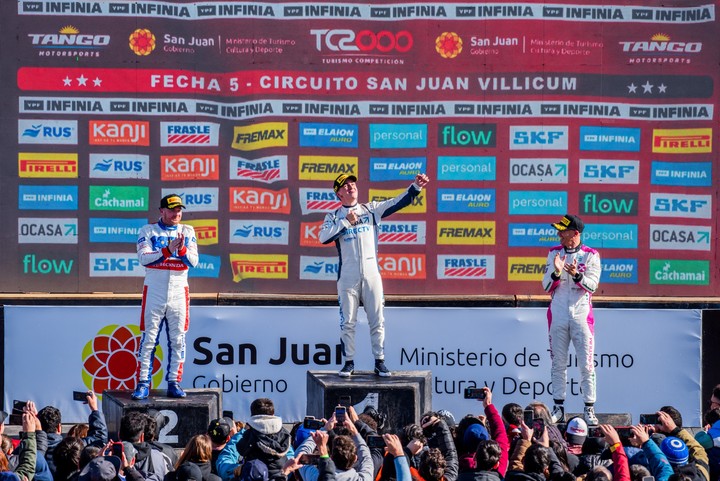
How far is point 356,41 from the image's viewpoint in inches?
437

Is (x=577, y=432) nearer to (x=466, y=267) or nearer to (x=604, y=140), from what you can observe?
(x=466, y=267)

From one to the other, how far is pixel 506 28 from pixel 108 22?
3.60m

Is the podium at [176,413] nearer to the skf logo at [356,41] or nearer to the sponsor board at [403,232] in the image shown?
the sponsor board at [403,232]

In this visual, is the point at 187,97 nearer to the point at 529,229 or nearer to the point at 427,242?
the point at 427,242

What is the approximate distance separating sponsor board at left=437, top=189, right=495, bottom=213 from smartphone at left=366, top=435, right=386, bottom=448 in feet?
16.9

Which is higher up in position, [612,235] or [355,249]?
[612,235]

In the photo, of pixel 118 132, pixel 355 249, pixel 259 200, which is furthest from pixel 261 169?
pixel 355 249

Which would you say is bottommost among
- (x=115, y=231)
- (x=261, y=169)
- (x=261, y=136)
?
(x=115, y=231)

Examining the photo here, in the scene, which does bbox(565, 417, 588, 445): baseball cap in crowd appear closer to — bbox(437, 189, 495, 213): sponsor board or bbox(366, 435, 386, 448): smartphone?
bbox(366, 435, 386, 448): smartphone

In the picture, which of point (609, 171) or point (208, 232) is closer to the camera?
point (208, 232)

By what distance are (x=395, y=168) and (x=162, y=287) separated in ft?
9.95

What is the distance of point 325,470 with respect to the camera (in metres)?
5.68

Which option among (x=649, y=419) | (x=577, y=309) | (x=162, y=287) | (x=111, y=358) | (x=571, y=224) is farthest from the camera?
A: (x=111, y=358)

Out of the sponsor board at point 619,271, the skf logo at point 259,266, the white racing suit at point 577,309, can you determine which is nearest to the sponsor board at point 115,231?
the skf logo at point 259,266
